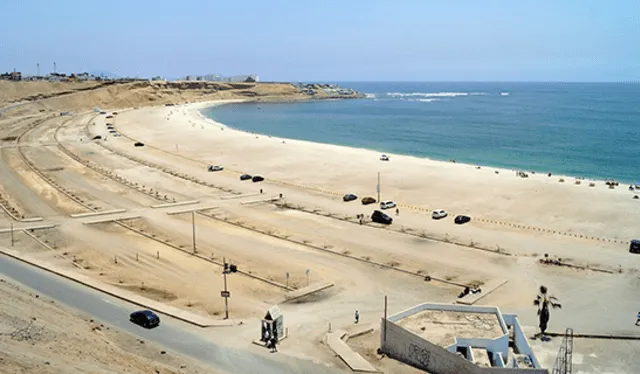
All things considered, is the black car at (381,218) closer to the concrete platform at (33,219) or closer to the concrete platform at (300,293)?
the concrete platform at (300,293)

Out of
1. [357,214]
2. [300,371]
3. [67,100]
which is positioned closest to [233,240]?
[357,214]

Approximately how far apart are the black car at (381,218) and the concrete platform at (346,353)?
76.9 ft

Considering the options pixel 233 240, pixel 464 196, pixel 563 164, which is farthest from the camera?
pixel 563 164

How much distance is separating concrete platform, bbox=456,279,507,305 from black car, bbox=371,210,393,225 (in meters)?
15.4

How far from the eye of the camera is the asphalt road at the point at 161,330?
26703mm

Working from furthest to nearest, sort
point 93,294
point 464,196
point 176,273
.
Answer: point 464,196
point 176,273
point 93,294

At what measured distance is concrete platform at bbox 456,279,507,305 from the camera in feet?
117

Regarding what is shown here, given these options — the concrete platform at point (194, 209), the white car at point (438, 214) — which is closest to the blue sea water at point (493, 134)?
the white car at point (438, 214)

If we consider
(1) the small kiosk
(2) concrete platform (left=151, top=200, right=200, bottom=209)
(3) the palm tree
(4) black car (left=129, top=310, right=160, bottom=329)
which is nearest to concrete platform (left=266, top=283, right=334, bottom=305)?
(1) the small kiosk

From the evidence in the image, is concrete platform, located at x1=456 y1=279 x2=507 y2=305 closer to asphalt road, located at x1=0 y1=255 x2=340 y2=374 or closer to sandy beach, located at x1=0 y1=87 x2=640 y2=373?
sandy beach, located at x1=0 y1=87 x2=640 y2=373

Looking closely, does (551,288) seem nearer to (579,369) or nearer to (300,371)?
(579,369)

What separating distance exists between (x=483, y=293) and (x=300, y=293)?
1139 centimetres

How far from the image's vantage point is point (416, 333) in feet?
89.5

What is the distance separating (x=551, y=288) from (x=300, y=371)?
19561 millimetres
